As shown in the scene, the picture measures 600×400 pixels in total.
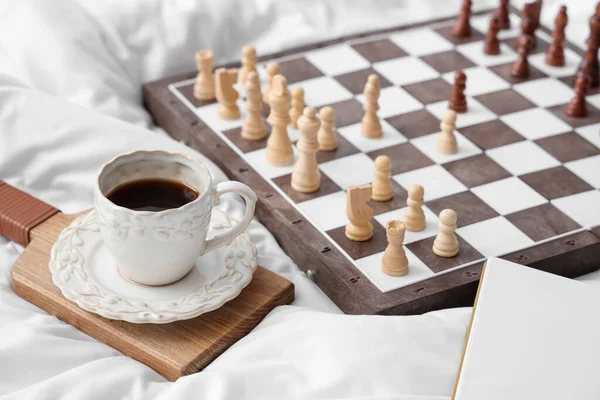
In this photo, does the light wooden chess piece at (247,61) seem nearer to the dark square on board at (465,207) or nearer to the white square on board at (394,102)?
the white square on board at (394,102)

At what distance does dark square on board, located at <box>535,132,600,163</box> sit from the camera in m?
1.44

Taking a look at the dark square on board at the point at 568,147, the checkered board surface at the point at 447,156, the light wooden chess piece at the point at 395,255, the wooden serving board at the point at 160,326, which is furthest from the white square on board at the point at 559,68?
the wooden serving board at the point at 160,326

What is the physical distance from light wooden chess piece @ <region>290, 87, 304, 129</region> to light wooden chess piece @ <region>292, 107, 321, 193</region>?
148 millimetres

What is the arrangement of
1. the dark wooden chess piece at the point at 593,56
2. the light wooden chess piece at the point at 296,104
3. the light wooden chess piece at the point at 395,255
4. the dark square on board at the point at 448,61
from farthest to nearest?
the dark square on board at the point at 448,61, the dark wooden chess piece at the point at 593,56, the light wooden chess piece at the point at 296,104, the light wooden chess piece at the point at 395,255

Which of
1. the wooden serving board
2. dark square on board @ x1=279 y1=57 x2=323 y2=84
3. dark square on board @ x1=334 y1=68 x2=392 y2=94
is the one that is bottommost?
dark square on board @ x1=334 y1=68 x2=392 y2=94

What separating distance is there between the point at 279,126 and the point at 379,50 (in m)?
0.42

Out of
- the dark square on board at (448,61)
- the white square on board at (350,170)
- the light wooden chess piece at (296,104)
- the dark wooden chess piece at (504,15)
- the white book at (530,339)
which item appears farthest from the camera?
the dark wooden chess piece at (504,15)

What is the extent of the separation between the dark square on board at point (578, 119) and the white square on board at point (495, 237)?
1.06 feet

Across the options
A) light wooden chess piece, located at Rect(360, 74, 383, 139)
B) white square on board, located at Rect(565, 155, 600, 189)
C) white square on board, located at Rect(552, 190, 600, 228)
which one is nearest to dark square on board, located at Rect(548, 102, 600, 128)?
white square on board, located at Rect(565, 155, 600, 189)

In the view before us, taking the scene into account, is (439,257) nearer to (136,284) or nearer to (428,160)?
(428,160)

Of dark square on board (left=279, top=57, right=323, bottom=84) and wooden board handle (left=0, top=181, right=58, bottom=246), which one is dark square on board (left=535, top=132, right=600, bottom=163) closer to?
dark square on board (left=279, top=57, right=323, bottom=84)

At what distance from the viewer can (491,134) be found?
4.89ft

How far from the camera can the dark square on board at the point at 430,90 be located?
1.59 meters

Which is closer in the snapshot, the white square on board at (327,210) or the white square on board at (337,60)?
the white square on board at (327,210)
